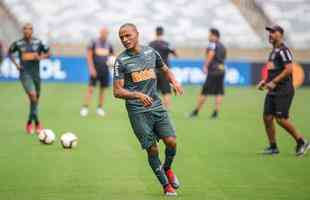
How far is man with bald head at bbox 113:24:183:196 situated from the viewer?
11.1 meters

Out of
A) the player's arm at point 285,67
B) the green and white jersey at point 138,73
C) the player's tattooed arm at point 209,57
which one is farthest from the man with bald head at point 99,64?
the green and white jersey at point 138,73

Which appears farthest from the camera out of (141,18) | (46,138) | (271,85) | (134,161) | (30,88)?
(141,18)

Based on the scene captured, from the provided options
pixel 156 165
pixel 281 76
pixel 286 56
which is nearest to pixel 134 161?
pixel 281 76

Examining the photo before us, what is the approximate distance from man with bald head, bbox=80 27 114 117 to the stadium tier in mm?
15128

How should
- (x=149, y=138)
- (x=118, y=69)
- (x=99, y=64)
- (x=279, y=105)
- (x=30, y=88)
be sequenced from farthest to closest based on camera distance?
1. (x=99, y=64)
2. (x=30, y=88)
3. (x=279, y=105)
4. (x=149, y=138)
5. (x=118, y=69)

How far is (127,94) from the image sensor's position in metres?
11.0

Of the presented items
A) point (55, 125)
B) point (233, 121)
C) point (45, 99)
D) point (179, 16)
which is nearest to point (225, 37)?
point (179, 16)

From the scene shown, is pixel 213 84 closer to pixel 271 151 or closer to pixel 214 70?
pixel 214 70

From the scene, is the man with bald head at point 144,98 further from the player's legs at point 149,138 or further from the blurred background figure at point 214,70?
the blurred background figure at point 214,70

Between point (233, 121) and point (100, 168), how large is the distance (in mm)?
8571

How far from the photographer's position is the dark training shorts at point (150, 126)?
1121 cm

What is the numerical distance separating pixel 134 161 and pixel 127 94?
3870mm

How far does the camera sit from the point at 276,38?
14.9 metres

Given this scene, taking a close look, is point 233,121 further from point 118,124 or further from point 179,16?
point 179,16
